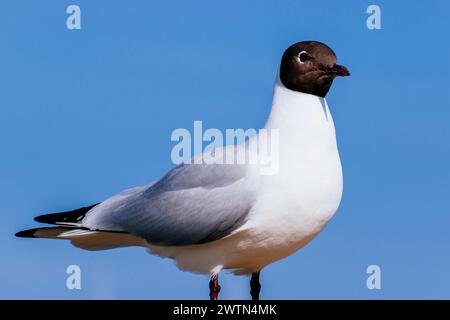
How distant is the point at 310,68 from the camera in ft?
25.1

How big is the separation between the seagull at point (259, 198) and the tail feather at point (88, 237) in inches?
1.6

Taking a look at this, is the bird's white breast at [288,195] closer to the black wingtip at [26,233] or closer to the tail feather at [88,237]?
the tail feather at [88,237]

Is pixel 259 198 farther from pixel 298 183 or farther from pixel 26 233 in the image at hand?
pixel 26 233

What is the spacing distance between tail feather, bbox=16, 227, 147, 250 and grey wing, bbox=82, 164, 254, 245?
0.09m

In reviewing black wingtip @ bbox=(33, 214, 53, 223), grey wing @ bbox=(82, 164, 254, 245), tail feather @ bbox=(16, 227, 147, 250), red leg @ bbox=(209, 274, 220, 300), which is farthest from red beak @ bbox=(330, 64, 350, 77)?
black wingtip @ bbox=(33, 214, 53, 223)

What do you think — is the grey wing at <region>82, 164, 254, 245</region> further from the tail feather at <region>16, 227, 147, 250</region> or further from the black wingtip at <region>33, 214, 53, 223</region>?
the black wingtip at <region>33, 214, 53, 223</region>

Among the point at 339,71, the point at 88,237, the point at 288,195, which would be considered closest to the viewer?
the point at 288,195

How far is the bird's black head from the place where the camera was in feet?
24.9

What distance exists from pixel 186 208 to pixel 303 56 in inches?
61.1

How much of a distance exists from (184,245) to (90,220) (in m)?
1.02

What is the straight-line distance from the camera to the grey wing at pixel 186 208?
7.49m

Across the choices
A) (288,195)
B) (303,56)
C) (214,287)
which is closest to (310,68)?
(303,56)

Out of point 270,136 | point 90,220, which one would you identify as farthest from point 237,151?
point 90,220

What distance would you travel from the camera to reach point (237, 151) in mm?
7695
